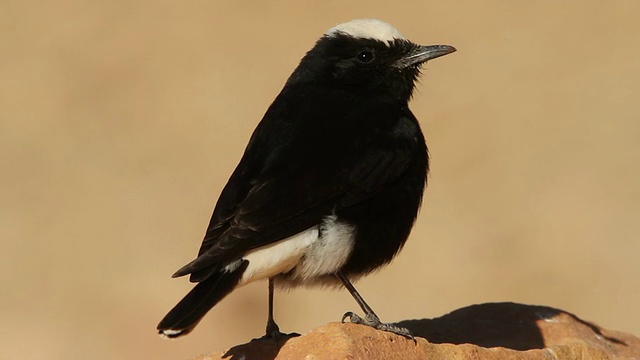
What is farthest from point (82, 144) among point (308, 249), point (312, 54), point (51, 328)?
point (308, 249)

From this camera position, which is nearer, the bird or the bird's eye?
the bird

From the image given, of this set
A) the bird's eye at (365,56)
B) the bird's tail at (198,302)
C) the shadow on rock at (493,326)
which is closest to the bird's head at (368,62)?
the bird's eye at (365,56)

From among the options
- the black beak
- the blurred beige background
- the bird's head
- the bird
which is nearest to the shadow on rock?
the bird

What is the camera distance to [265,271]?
272 inches

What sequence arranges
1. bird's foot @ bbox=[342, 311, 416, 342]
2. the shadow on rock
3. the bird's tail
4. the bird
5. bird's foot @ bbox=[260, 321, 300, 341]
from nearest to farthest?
the bird's tail → the bird → bird's foot @ bbox=[342, 311, 416, 342] → bird's foot @ bbox=[260, 321, 300, 341] → the shadow on rock

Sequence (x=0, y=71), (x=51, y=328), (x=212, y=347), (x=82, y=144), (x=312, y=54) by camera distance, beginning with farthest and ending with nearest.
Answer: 1. (x=0, y=71)
2. (x=82, y=144)
3. (x=51, y=328)
4. (x=212, y=347)
5. (x=312, y=54)

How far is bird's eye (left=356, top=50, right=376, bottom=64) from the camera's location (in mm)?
7984

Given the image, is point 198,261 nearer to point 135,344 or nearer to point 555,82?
point 135,344

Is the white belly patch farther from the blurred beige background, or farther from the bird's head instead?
the blurred beige background

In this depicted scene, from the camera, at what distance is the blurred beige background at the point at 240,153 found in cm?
1248

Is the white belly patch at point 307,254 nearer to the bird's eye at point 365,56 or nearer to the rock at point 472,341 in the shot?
the rock at point 472,341

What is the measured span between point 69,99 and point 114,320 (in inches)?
172

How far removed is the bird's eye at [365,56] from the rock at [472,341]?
60.2 inches

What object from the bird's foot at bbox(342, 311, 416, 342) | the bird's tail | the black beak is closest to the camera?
the bird's tail
